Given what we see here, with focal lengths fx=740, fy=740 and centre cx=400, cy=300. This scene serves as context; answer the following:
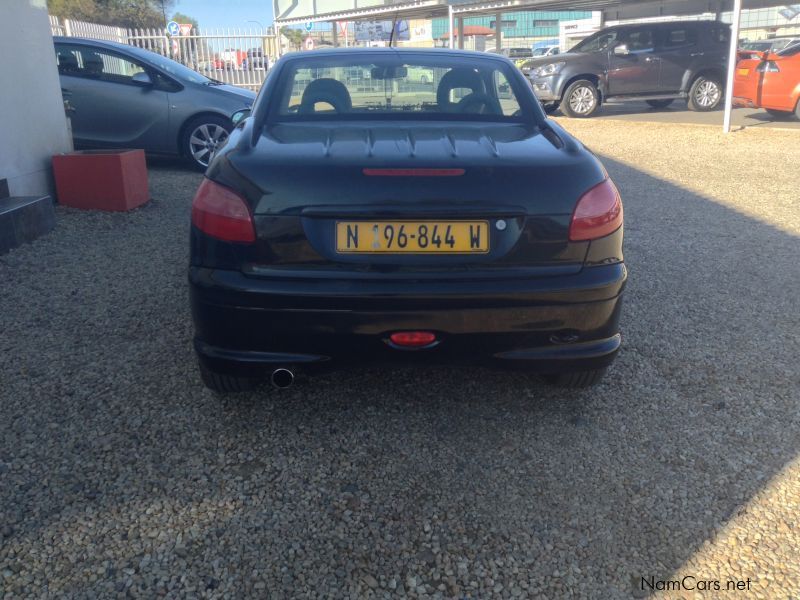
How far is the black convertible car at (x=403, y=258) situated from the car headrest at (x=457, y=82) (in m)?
0.99

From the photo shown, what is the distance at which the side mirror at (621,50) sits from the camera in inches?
642

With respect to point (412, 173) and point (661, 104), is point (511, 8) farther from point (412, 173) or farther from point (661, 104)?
point (412, 173)

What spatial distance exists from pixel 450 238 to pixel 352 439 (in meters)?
0.93

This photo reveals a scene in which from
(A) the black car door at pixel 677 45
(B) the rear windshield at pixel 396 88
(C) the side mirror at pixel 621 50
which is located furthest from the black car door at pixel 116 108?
(A) the black car door at pixel 677 45

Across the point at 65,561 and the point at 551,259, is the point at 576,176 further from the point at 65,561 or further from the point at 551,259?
the point at 65,561

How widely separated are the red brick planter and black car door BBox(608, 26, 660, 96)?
12432mm

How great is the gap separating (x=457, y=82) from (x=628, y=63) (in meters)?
14.0

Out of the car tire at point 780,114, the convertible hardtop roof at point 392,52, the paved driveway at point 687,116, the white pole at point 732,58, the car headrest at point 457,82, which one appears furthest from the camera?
the car tire at point 780,114

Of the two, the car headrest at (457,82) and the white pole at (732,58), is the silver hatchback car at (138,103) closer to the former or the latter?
the car headrest at (457,82)

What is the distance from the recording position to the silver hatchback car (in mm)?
8992


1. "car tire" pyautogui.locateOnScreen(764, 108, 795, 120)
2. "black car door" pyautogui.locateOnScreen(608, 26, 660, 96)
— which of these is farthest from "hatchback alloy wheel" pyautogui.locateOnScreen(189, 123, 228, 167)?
"car tire" pyautogui.locateOnScreen(764, 108, 795, 120)

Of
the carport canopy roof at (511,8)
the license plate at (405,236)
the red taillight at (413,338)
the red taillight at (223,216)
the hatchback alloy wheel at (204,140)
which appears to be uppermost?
the carport canopy roof at (511,8)

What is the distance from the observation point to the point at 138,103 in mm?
8984

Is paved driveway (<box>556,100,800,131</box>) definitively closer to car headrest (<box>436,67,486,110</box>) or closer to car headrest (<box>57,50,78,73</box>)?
car headrest (<box>57,50,78,73</box>)
